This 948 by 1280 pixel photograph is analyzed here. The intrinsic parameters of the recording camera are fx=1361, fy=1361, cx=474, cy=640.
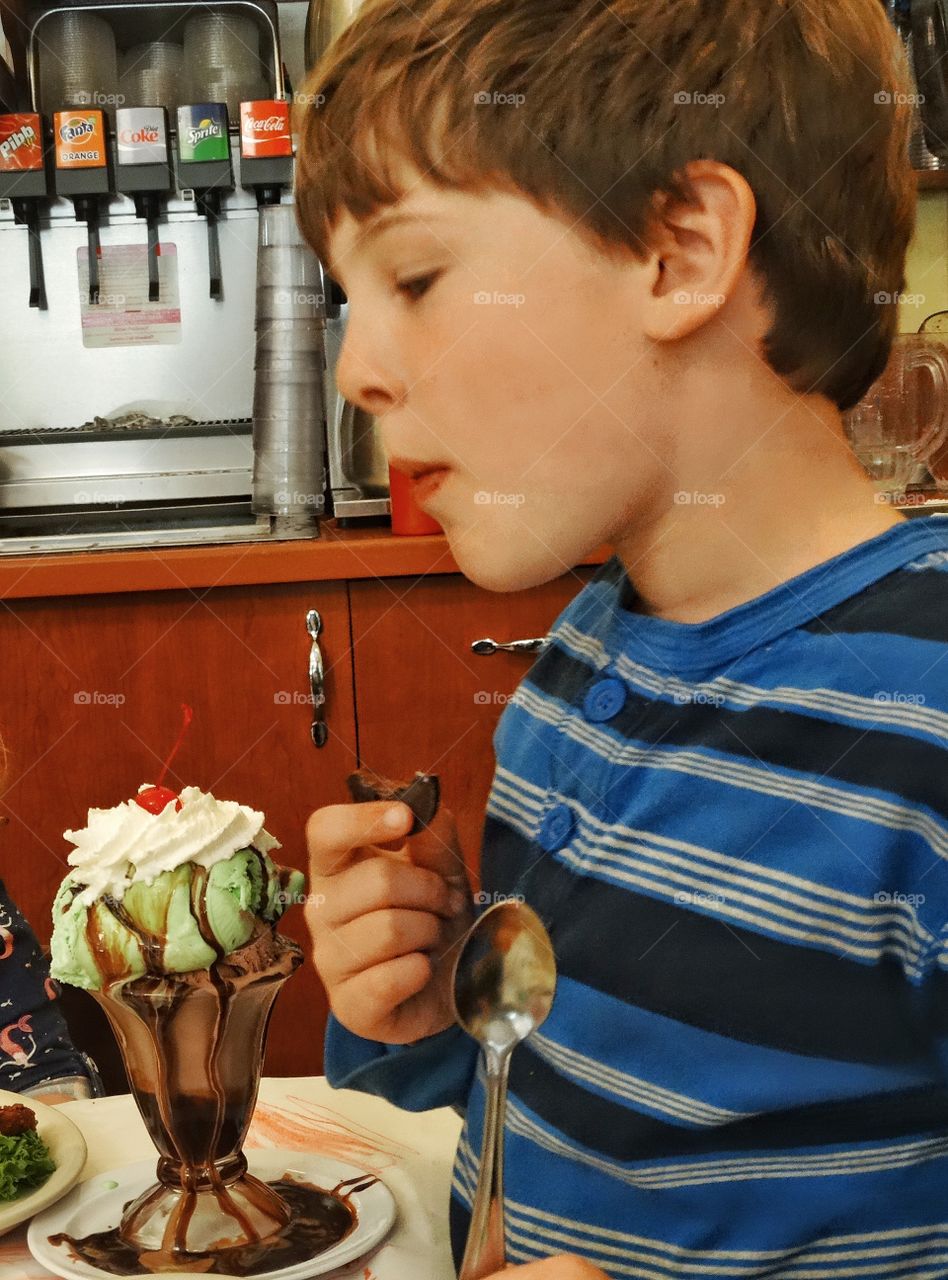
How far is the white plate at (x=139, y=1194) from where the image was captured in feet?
1.96

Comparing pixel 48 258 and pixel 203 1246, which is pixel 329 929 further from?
pixel 48 258

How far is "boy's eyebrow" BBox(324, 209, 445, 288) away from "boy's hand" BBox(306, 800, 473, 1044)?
0.29m

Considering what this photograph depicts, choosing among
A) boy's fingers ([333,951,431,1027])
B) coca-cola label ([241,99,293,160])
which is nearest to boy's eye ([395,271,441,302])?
boy's fingers ([333,951,431,1027])

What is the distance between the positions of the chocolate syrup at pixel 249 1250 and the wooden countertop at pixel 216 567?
4.37 ft

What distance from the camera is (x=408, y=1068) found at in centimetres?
77

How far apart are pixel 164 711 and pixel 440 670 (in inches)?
16.1

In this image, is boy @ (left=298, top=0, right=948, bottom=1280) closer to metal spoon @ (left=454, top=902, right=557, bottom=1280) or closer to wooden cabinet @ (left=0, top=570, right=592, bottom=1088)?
metal spoon @ (left=454, top=902, right=557, bottom=1280)

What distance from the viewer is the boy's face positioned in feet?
2.21

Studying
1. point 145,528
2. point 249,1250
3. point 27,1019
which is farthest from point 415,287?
point 145,528

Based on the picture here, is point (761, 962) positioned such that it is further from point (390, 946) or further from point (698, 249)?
point (698, 249)

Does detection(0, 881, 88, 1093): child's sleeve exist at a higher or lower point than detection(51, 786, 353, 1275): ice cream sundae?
lower

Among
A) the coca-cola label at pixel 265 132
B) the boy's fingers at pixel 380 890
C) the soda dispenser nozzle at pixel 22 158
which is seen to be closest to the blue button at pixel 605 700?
the boy's fingers at pixel 380 890

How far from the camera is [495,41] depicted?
2.22 ft

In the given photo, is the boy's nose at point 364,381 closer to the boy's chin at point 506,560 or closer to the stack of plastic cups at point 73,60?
the boy's chin at point 506,560
